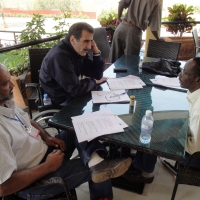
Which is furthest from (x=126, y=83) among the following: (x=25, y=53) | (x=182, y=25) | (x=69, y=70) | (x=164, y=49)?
(x=182, y=25)

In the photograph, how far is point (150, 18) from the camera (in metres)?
3.00

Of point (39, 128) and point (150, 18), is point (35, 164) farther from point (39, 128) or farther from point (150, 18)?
point (150, 18)

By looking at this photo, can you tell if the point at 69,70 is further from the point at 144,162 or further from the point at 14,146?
the point at 144,162

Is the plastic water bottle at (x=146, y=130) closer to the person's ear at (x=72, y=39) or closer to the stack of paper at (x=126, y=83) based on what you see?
the stack of paper at (x=126, y=83)

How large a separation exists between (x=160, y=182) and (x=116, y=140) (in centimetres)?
86

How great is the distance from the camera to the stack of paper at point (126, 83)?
1.76 metres

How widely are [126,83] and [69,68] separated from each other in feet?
1.74

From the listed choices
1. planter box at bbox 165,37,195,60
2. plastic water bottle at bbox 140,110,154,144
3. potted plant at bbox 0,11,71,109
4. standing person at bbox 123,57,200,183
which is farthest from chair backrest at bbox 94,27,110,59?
plastic water bottle at bbox 140,110,154,144

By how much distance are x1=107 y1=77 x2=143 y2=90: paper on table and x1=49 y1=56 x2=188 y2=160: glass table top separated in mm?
53

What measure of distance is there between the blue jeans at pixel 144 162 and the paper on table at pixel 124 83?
1.84 ft

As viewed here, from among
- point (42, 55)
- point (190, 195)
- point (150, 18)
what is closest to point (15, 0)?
point (42, 55)

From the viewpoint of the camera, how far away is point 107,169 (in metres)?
1.16

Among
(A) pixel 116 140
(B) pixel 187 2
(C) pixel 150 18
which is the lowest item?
(A) pixel 116 140

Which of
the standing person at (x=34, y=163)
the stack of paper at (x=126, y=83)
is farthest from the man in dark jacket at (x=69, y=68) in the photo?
the standing person at (x=34, y=163)
